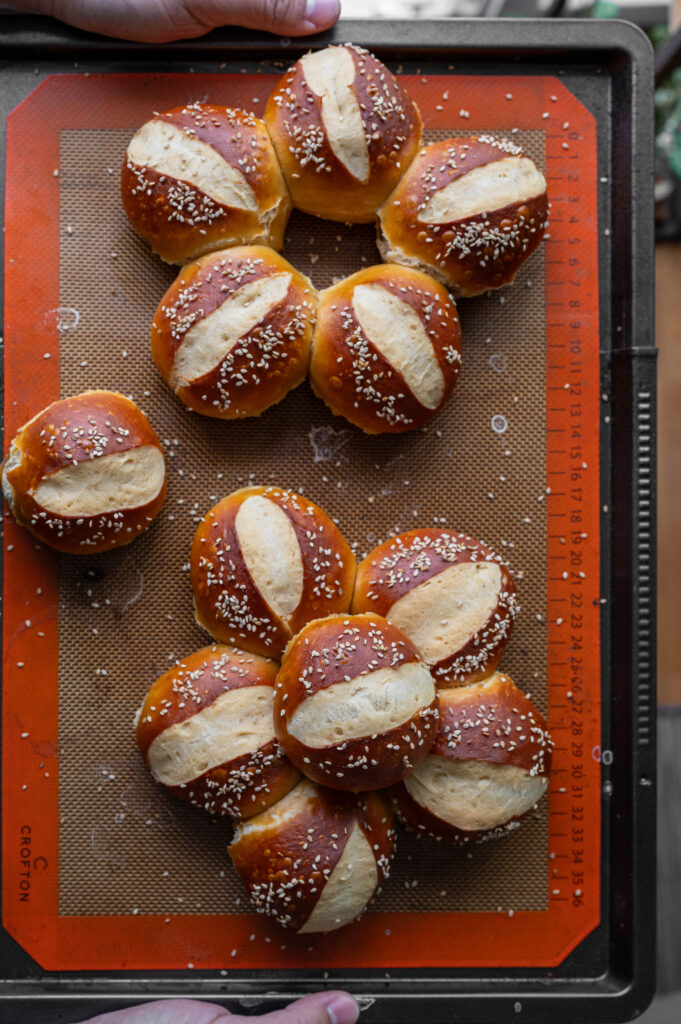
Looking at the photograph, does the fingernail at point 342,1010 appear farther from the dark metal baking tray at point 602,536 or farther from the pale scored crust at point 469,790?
the pale scored crust at point 469,790

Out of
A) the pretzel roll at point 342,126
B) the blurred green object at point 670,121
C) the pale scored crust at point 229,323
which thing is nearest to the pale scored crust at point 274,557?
the pale scored crust at point 229,323

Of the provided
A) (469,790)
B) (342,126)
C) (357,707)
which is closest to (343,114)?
(342,126)

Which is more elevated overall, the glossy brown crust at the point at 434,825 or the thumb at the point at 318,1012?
the glossy brown crust at the point at 434,825

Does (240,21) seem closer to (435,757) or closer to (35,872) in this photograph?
(435,757)

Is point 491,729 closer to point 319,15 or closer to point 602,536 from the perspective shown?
point 602,536

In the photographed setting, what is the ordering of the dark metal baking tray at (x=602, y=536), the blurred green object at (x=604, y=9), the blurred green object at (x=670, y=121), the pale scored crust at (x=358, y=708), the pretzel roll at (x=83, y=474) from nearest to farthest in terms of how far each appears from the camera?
the pale scored crust at (x=358, y=708)
the pretzel roll at (x=83, y=474)
the dark metal baking tray at (x=602, y=536)
the blurred green object at (x=604, y=9)
the blurred green object at (x=670, y=121)

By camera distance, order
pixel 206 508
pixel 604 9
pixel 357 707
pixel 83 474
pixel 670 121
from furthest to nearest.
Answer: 1. pixel 670 121
2. pixel 604 9
3. pixel 206 508
4. pixel 83 474
5. pixel 357 707

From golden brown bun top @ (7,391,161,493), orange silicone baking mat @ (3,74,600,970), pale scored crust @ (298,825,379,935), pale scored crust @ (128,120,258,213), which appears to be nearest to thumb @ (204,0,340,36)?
orange silicone baking mat @ (3,74,600,970)
